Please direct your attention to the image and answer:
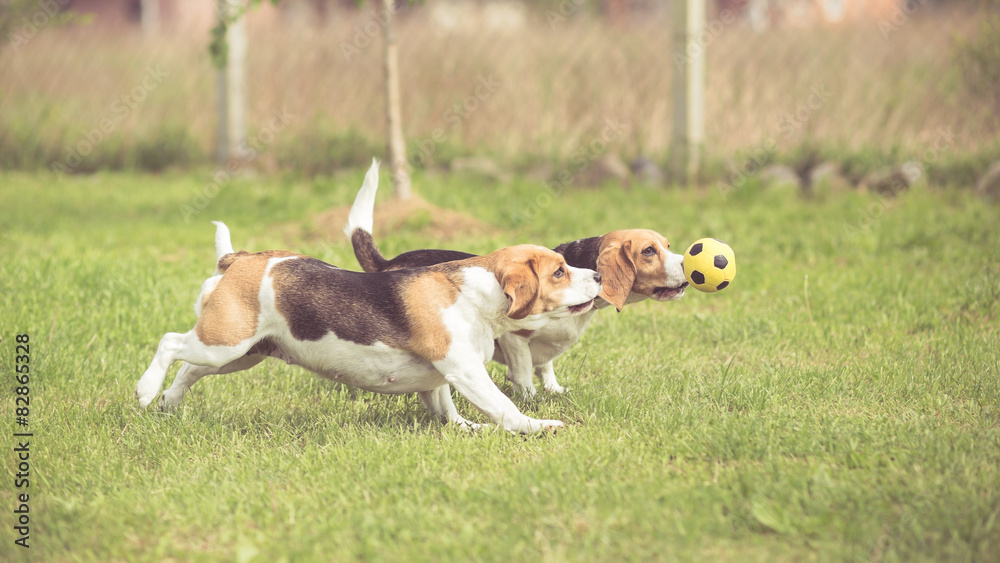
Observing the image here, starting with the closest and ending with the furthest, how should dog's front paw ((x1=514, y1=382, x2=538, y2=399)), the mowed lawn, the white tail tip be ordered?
the mowed lawn, dog's front paw ((x1=514, y1=382, x2=538, y2=399)), the white tail tip

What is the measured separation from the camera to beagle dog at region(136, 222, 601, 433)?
150 inches

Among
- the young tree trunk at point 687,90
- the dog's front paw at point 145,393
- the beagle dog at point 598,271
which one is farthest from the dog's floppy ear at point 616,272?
the young tree trunk at point 687,90

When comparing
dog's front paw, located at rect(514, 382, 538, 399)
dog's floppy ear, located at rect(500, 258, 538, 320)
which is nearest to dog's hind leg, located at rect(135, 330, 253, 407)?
dog's floppy ear, located at rect(500, 258, 538, 320)

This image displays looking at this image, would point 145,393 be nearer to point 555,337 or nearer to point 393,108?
point 555,337

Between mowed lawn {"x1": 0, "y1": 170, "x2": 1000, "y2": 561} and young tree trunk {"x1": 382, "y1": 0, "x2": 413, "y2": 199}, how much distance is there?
1159 mm

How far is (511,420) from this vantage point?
3.84 metres

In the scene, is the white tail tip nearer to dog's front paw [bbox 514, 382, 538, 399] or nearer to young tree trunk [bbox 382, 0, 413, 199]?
dog's front paw [bbox 514, 382, 538, 399]

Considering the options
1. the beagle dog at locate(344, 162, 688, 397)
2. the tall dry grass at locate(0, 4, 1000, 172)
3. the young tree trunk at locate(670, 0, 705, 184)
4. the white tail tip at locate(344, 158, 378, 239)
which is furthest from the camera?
the tall dry grass at locate(0, 4, 1000, 172)

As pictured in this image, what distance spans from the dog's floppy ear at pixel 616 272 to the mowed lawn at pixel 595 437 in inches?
20.8

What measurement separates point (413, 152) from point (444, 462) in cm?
854

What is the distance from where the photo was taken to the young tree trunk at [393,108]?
8.08 m

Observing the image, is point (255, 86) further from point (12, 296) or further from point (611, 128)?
point (12, 296)

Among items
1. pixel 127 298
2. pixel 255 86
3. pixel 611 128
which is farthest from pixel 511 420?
pixel 255 86

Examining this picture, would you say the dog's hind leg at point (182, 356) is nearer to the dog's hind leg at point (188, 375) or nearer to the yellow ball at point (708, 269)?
the dog's hind leg at point (188, 375)
